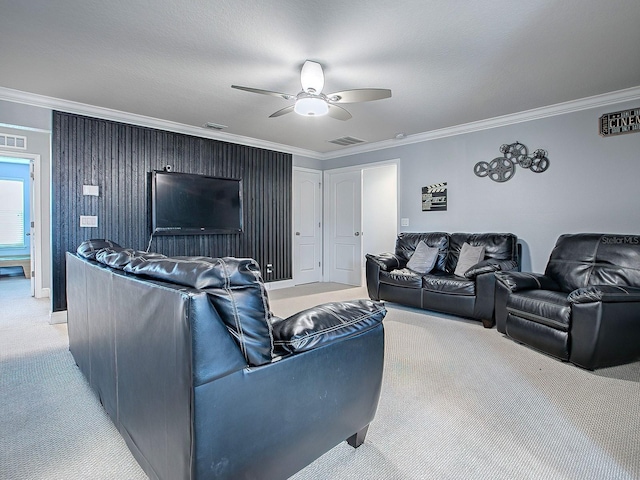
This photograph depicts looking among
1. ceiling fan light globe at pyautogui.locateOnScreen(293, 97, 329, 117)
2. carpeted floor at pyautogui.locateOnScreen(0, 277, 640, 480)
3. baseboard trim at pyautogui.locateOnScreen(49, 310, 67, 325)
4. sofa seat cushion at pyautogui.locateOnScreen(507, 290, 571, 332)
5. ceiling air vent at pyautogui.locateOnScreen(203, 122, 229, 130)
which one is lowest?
carpeted floor at pyautogui.locateOnScreen(0, 277, 640, 480)

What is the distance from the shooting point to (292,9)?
219 cm

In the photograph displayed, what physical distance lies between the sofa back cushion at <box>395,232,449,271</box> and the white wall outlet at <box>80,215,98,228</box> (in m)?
4.00

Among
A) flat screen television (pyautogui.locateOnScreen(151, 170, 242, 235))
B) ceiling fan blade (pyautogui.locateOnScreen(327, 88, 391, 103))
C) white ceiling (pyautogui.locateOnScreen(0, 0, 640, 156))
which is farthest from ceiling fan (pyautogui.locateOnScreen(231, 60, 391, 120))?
flat screen television (pyautogui.locateOnScreen(151, 170, 242, 235))

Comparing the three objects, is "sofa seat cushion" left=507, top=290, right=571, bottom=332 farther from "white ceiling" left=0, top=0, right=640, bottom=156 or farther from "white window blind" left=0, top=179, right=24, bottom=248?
"white window blind" left=0, top=179, right=24, bottom=248

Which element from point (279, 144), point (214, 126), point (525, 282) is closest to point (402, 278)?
point (525, 282)

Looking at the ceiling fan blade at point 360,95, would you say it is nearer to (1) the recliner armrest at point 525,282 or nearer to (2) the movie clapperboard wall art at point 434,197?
(1) the recliner armrest at point 525,282

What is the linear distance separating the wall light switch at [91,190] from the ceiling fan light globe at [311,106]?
270 cm

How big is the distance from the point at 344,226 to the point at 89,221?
4.01m

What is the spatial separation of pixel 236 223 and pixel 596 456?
181 inches

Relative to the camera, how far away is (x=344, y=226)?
254 inches

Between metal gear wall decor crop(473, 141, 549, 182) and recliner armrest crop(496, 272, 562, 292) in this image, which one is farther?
metal gear wall decor crop(473, 141, 549, 182)

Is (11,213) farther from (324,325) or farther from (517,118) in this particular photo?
(517,118)

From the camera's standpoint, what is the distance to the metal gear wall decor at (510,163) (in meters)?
4.12

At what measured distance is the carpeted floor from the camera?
4.99 feet
